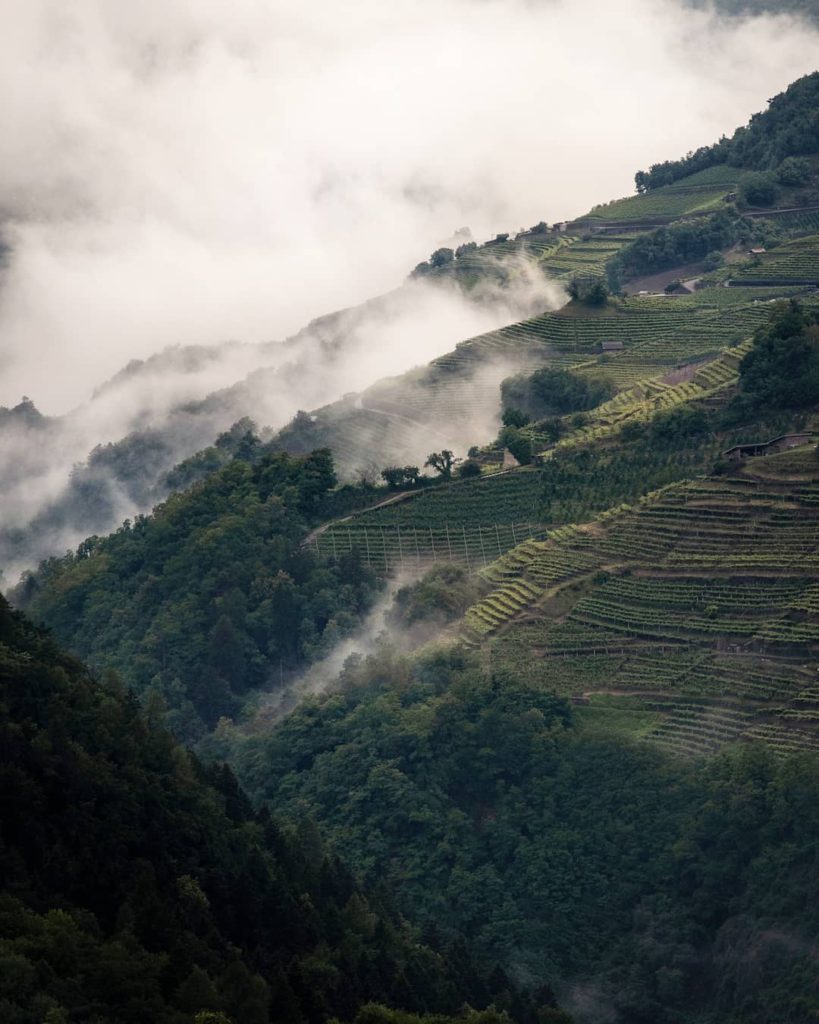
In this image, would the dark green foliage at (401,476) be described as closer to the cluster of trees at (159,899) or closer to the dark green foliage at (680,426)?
the dark green foliage at (680,426)

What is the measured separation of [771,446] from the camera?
6975 centimetres

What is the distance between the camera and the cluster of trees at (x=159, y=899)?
43.0 m

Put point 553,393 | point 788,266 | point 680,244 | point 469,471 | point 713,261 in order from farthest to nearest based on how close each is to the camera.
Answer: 1. point 680,244
2. point 713,261
3. point 788,266
4. point 553,393
5. point 469,471

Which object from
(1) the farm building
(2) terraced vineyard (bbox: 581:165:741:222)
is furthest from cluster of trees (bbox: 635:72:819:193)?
(1) the farm building

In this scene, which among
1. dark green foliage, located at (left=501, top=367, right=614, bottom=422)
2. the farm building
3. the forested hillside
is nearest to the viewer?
the forested hillside

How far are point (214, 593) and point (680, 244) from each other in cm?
2819

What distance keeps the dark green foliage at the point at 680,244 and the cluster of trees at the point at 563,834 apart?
33213mm

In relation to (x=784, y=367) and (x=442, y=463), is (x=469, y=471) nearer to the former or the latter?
(x=442, y=463)

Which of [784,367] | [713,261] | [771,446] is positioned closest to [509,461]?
[784,367]

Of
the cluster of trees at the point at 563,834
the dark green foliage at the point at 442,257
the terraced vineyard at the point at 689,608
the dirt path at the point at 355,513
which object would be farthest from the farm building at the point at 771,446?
the dark green foliage at the point at 442,257

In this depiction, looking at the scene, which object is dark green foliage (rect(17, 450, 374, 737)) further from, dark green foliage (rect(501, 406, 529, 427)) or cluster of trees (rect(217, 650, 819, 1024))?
cluster of trees (rect(217, 650, 819, 1024))

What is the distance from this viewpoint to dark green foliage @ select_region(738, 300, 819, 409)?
7238 cm

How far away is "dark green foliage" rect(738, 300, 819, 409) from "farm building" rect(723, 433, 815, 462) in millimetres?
2574

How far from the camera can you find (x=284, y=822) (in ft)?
200
